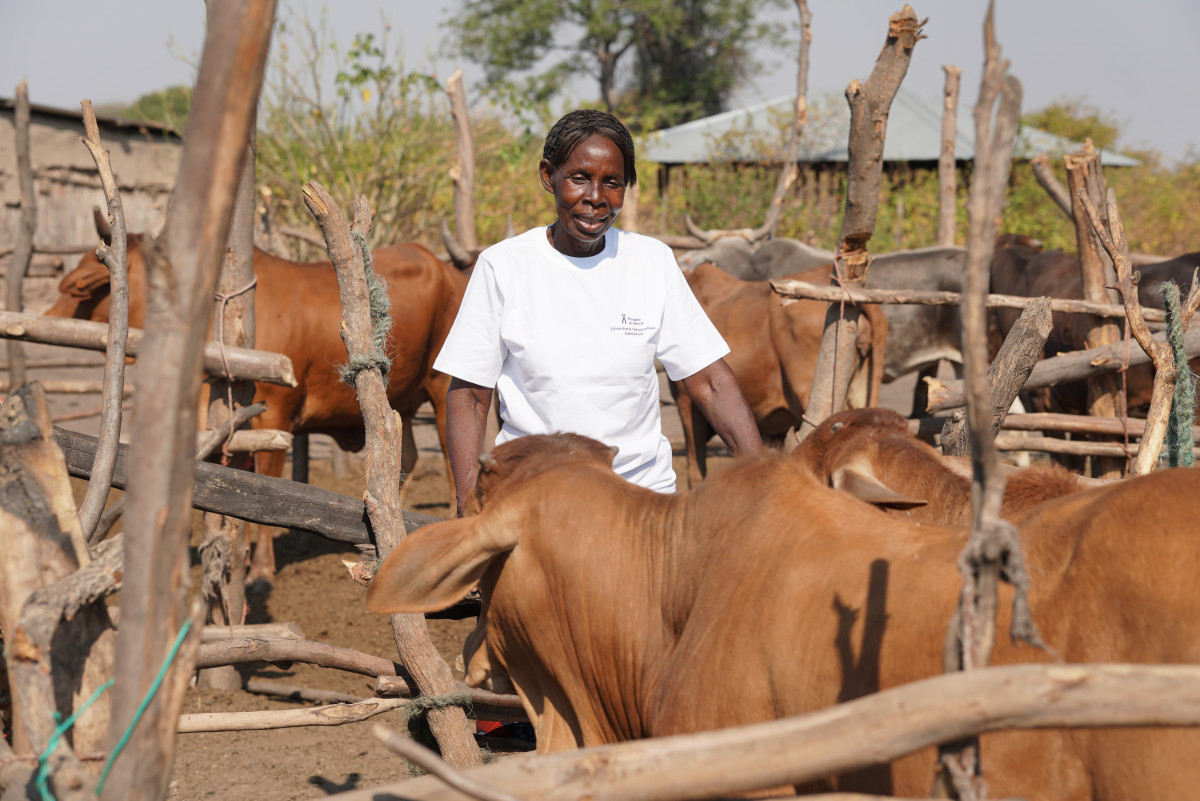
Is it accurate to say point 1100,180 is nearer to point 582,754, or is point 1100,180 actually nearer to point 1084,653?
point 1084,653

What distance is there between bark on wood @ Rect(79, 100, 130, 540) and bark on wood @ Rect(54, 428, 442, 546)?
12.3 inches

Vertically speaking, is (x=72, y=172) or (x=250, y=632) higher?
(x=72, y=172)

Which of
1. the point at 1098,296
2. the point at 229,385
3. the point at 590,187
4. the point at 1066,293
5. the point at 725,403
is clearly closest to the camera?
the point at 590,187

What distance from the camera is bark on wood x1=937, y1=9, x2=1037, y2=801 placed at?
128cm

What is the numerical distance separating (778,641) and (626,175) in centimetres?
158

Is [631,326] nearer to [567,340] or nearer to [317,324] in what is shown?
[567,340]

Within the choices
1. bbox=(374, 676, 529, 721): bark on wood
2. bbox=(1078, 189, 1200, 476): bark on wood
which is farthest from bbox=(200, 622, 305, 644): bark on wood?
bbox=(1078, 189, 1200, 476): bark on wood

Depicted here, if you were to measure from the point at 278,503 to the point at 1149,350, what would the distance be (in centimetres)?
310

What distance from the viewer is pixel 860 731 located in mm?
1317

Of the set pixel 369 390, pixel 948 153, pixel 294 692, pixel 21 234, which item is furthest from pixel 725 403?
pixel 948 153

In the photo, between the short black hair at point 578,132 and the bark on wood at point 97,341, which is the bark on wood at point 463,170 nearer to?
the bark on wood at point 97,341

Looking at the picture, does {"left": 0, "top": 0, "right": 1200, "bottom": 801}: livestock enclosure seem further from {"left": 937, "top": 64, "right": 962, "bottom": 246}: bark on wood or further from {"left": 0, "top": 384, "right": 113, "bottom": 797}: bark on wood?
{"left": 937, "top": 64, "right": 962, "bottom": 246}: bark on wood

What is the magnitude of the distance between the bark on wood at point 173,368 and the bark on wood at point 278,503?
1792 millimetres

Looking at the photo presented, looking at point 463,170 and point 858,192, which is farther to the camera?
point 463,170
